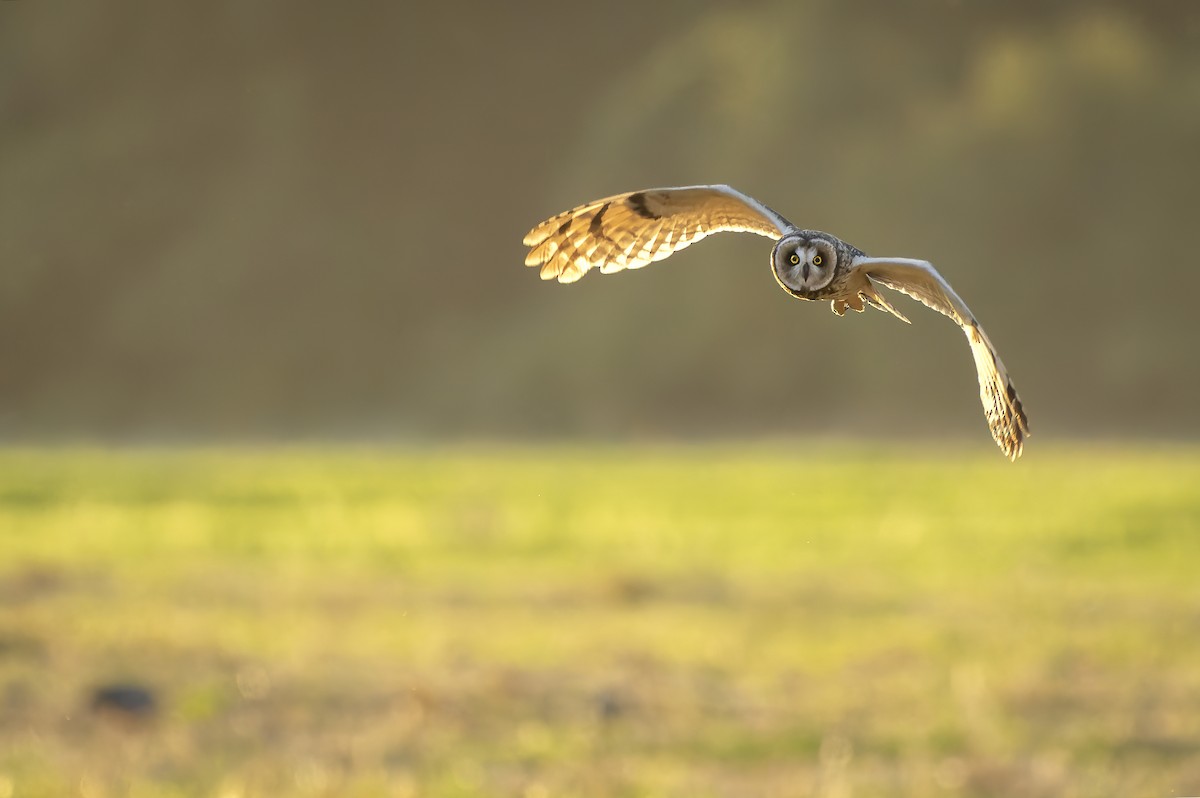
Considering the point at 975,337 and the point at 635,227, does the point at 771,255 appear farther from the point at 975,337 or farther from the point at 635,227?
the point at 635,227

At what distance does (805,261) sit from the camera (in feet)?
5.29

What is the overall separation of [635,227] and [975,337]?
56 cm

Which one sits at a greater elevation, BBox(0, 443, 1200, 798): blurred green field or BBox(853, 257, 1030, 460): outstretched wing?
BBox(0, 443, 1200, 798): blurred green field

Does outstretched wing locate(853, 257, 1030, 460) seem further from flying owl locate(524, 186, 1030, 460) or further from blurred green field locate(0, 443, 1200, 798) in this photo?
blurred green field locate(0, 443, 1200, 798)

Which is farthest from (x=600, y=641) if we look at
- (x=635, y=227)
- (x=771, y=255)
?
(x=771, y=255)

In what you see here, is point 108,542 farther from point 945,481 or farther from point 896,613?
point 945,481

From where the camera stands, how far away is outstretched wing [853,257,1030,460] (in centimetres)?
157

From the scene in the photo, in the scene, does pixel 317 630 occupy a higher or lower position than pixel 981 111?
lower

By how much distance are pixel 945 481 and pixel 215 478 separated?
2544cm

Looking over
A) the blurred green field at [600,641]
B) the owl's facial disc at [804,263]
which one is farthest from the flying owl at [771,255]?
the blurred green field at [600,641]

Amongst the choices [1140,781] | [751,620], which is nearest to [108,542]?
[751,620]

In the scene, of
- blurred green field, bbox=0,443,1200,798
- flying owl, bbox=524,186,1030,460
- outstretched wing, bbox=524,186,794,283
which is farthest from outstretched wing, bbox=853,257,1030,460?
blurred green field, bbox=0,443,1200,798

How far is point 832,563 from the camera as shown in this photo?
160 feet

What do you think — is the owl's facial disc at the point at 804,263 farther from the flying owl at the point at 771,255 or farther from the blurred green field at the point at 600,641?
the blurred green field at the point at 600,641
